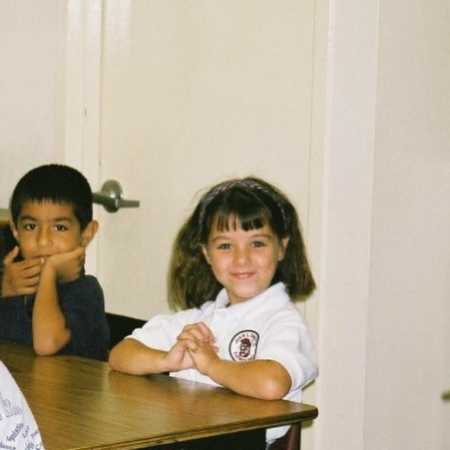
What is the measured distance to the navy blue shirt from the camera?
8.13 ft

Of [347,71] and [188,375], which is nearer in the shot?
[188,375]

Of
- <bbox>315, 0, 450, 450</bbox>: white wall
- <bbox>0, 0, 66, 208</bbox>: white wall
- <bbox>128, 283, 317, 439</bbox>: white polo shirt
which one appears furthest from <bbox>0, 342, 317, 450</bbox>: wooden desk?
<bbox>0, 0, 66, 208</bbox>: white wall

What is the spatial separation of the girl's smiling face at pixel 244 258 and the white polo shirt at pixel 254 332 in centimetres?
3

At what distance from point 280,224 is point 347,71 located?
0.81 metres

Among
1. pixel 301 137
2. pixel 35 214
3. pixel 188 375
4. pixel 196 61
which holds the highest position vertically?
pixel 196 61

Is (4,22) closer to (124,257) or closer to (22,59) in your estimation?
(22,59)

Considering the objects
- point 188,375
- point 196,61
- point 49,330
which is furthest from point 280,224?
point 196,61

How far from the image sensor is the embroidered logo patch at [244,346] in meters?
2.09

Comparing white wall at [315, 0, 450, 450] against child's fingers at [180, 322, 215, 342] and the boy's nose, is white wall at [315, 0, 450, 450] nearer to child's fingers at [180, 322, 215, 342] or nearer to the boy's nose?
the boy's nose

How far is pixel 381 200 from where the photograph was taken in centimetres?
301

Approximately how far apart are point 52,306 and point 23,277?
0.22m

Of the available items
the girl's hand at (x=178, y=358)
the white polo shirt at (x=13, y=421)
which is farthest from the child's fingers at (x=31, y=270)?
the white polo shirt at (x=13, y=421)

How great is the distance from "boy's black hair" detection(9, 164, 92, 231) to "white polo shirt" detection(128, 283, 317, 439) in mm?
529

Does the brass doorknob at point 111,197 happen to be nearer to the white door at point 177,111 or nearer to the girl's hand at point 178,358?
the white door at point 177,111
